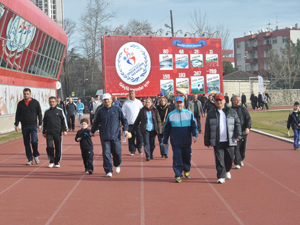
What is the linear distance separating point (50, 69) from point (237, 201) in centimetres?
3159

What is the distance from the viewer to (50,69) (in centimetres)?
3700

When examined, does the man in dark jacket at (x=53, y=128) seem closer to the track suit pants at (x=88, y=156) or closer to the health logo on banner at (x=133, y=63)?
the track suit pants at (x=88, y=156)

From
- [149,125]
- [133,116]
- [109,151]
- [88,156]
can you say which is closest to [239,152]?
[149,125]

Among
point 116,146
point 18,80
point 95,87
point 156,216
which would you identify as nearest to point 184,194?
point 156,216

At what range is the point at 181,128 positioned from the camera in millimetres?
9195

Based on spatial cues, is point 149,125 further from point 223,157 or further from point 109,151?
point 223,157

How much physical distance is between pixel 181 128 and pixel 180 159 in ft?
1.98

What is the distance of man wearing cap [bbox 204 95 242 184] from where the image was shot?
29.0 feet

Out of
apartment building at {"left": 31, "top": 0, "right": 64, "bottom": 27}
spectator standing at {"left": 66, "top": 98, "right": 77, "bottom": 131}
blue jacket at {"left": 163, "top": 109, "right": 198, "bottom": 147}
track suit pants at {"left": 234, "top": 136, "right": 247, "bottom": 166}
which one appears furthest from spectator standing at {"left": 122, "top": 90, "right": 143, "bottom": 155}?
apartment building at {"left": 31, "top": 0, "right": 64, "bottom": 27}

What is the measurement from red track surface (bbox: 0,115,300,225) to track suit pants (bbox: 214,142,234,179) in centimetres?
24

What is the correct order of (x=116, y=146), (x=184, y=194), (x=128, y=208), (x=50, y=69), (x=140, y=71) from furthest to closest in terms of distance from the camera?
(x=50, y=69) < (x=140, y=71) < (x=116, y=146) < (x=184, y=194) < (x=128, y=208)

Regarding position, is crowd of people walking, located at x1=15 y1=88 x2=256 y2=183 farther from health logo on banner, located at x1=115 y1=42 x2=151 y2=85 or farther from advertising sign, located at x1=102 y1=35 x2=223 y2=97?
health logo on banner, located at x1=115 y1=42 x2=151 y2=85

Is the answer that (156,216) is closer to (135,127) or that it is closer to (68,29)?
(135,127)

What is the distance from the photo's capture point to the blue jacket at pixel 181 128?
9.15 metres
